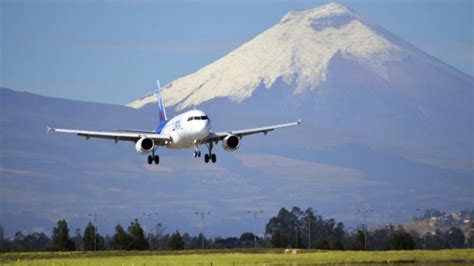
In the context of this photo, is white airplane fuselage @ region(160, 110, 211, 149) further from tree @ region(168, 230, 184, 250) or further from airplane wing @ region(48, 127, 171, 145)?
tree @ region(168, 230, 184, 250)

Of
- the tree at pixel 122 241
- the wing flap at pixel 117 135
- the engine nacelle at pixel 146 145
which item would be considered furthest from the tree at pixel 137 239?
the engine nacelle at pixel 146 145

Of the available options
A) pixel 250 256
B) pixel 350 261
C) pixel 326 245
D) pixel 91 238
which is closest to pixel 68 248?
pixel 91 238

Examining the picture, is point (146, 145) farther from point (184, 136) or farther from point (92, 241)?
point (92, 241)

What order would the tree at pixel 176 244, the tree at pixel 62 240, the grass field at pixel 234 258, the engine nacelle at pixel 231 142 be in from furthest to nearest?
the tree at pixel 176 244
the tree at pixel 62 240
the engine nacelle at pixel 231 142
the grass field at pixel 234 258

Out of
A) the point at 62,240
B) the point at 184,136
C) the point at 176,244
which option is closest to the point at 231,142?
the point at 184,136

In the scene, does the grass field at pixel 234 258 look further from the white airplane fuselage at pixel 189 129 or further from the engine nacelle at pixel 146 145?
the white airplane fuselage at pixel 189 129

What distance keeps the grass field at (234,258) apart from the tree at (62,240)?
30.7 metres

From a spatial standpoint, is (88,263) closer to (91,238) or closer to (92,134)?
(92,134)

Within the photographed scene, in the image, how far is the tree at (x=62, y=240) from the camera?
182 meters

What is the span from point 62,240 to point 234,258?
184 feet

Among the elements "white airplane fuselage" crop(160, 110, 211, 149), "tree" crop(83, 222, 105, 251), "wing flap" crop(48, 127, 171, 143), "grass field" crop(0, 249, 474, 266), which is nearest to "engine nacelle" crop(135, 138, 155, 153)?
"wing flap" crop(48, 127, 171, 143)

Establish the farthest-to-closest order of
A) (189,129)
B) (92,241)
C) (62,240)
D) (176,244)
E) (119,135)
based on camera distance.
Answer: (92,241)
(176,244)
(62,240)
(119,135)
(189,129)

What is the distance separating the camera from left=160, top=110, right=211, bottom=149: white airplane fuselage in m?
126

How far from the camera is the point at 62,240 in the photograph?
610 ft
